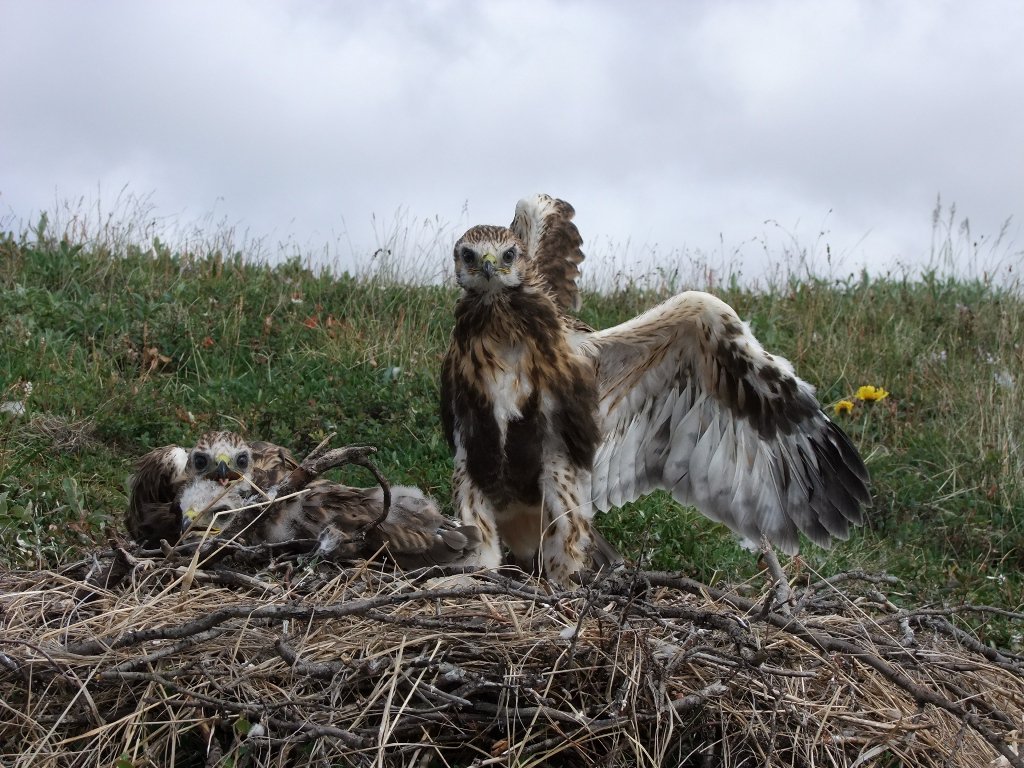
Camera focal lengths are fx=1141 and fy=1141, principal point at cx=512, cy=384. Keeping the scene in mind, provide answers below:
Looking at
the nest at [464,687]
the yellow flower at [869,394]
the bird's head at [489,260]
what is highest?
the bird's head at [489,260]

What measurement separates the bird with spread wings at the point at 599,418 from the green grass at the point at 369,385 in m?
0.44

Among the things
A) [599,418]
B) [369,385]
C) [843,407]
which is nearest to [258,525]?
[599,418]

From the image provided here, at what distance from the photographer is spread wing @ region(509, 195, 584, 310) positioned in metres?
5.79

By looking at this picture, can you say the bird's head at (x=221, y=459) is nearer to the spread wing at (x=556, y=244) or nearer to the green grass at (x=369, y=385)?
the green grass at (x=369, y=385)

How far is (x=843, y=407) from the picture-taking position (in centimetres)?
736

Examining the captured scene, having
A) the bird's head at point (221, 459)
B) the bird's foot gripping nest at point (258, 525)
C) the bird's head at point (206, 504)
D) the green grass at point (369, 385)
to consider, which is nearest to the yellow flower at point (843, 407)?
the green grass at point (369, 385)

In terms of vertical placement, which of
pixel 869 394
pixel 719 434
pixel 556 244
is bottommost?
pixel 719 434

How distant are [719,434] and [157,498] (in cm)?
264

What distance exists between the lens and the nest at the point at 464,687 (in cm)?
335

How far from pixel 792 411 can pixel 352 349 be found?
3055mm

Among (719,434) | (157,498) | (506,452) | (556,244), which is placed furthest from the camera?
(556,244)

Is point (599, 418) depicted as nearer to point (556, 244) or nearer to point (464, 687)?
point (556, 244)

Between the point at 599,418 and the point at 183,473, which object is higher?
the point at 599,418

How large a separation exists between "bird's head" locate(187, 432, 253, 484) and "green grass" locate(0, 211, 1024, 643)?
0.94 meters
